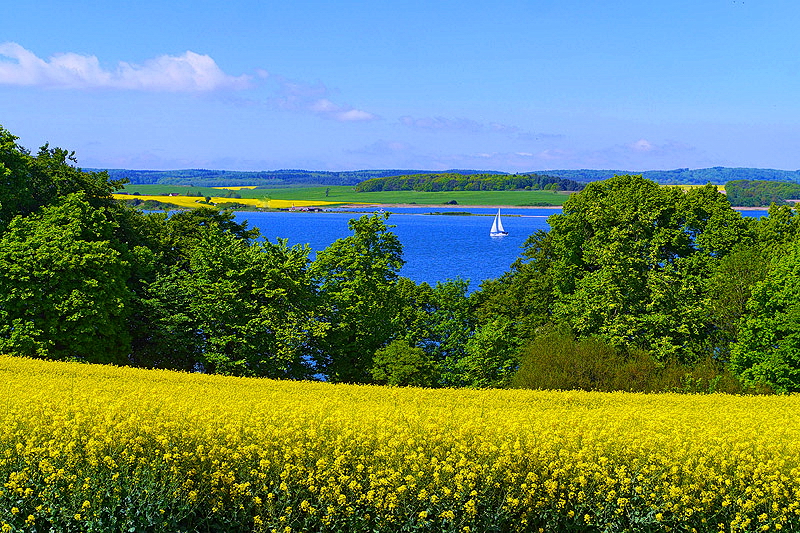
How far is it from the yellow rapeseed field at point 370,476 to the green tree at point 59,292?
2216 cm

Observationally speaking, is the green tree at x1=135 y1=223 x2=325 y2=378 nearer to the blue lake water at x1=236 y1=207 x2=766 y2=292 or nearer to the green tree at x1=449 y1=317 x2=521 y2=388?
the green tree at x1=449 y1=317 x2=521 y2=388

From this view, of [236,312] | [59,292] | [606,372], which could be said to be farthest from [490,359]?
[59,292]

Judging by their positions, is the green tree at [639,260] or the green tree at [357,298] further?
the green tree at [357,298]

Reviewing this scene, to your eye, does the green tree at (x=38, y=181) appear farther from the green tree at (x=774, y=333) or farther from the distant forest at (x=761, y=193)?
the distant forest at (x=761, y=193)

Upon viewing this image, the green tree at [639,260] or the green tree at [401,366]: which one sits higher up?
the green tree at [639,260]

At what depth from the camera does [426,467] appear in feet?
35.1

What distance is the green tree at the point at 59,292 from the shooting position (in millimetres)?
32375

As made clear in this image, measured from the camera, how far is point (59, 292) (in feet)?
109

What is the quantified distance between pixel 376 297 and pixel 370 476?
101 ft

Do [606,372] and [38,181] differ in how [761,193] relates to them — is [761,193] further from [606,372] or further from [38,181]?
[38,181]

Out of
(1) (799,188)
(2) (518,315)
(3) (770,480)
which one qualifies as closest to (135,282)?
(2) (518,315)

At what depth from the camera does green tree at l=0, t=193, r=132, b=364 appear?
3238 cm

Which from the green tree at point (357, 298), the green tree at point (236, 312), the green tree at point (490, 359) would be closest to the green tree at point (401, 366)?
the green tree at point (357, 298)

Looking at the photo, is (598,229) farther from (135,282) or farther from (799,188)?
(799,188)
